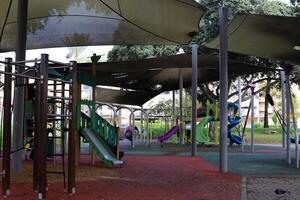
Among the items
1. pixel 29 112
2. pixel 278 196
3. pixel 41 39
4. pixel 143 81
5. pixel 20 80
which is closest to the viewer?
pixel 278 196

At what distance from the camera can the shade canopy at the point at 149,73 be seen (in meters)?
15.2

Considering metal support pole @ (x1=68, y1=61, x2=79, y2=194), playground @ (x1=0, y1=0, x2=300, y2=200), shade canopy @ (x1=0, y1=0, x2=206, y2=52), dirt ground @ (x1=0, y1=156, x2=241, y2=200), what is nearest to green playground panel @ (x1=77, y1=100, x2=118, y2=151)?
playground @ (x1=0, y1=0, x2=300, y2=200)

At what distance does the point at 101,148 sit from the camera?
1113 centimetres

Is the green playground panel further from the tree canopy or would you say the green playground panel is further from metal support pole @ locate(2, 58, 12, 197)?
the tree canopy

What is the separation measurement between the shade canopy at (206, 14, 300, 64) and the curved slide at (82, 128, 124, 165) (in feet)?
13.2

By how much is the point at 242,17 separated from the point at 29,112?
559 centimetres

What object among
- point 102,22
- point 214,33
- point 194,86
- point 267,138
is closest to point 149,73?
point 214,33

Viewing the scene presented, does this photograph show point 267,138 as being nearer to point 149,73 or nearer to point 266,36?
point 149,73

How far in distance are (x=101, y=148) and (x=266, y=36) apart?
4.92 meters

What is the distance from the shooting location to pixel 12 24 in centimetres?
1299

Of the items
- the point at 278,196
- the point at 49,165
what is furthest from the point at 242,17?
the point at 49,165

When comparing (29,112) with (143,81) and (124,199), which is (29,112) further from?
(143,81)

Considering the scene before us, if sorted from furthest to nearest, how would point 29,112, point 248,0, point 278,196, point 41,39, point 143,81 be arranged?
point 248,0 < point 143,81 < point 41,39 < point 29,112 < point 278,196

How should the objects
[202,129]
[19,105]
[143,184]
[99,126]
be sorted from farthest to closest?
1. [202,129]
2. [99,126]
3. [19,105]
4. [143,184]
